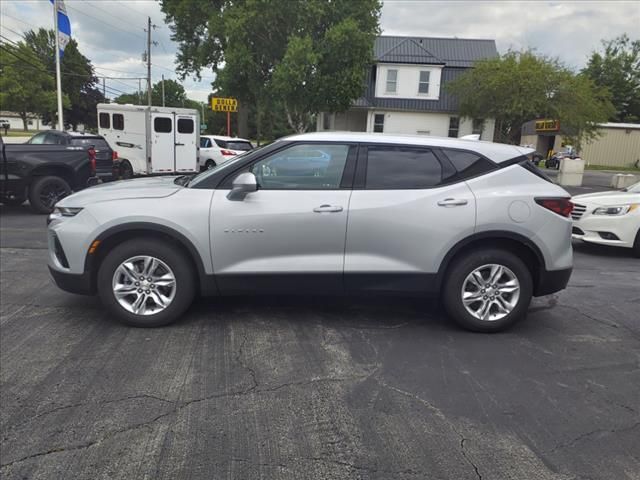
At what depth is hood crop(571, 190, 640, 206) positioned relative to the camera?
8164 mm

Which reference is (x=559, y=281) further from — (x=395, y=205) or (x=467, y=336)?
(x=395, y=205)

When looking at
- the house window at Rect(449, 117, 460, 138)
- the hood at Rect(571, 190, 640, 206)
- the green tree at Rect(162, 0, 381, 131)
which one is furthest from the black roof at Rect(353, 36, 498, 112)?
the hood at Rect(571, 190, 640, 206)

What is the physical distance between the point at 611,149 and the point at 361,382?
44.2 meters

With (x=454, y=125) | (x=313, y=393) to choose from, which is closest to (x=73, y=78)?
(x=454, y=125)

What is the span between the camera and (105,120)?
1847 cm

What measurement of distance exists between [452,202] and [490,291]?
85 cm

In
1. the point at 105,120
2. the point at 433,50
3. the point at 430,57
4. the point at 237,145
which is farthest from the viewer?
the point at 433,50

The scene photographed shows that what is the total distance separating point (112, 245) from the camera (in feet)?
14.4

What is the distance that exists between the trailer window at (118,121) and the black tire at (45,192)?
8082 mm

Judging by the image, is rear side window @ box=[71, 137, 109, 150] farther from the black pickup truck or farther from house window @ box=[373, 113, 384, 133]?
house window @ box=[373, 113, 384, 133]

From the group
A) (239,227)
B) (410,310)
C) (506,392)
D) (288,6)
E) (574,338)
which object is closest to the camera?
(506,392)

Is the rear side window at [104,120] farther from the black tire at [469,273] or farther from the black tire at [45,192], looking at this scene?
the black tire at [469,273]

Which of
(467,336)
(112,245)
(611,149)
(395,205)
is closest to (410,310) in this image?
(467,336)

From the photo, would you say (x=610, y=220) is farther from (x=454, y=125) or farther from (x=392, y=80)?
(x=392, y=80)
